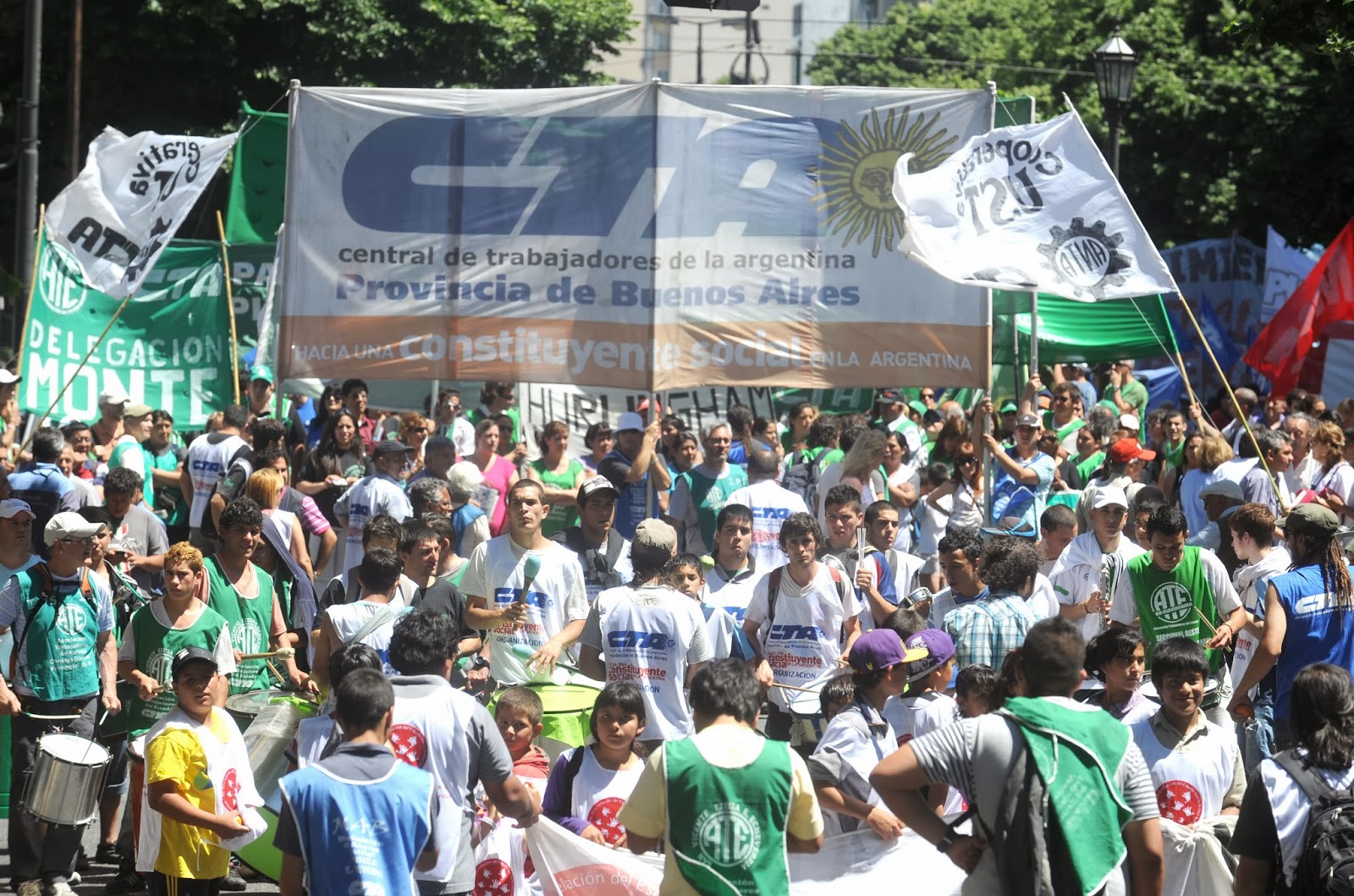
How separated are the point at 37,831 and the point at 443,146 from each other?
4.83 metres

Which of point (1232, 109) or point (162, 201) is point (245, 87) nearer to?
point (1232, 109)

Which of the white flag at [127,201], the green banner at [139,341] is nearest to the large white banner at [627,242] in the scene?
the white flag at [127,201]

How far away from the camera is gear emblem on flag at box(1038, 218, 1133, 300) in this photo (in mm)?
10148

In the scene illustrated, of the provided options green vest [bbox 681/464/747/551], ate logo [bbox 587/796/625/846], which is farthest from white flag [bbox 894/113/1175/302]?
ate logo [bbox 587/796/625/846]

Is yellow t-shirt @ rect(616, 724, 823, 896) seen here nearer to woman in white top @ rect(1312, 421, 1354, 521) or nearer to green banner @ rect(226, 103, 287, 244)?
woman in white top @ rect(1312, 421, 1354, 521)

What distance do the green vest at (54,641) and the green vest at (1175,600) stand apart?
457 cm

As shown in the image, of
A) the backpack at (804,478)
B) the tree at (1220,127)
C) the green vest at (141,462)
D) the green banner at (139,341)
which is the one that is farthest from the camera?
the tree at (1220,127)

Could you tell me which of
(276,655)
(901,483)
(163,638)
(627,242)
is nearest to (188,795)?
(163,638)

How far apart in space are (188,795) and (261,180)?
13515 millimetres

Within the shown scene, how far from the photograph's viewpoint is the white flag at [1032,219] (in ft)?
32.9

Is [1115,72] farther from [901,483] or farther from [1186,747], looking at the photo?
[1186,747]

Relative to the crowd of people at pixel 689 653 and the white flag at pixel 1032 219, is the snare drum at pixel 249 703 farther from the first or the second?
the white flag at pixel 1032 219

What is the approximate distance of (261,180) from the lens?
1905cm

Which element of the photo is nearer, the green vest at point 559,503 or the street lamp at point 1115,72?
the green vest at point 559,503
